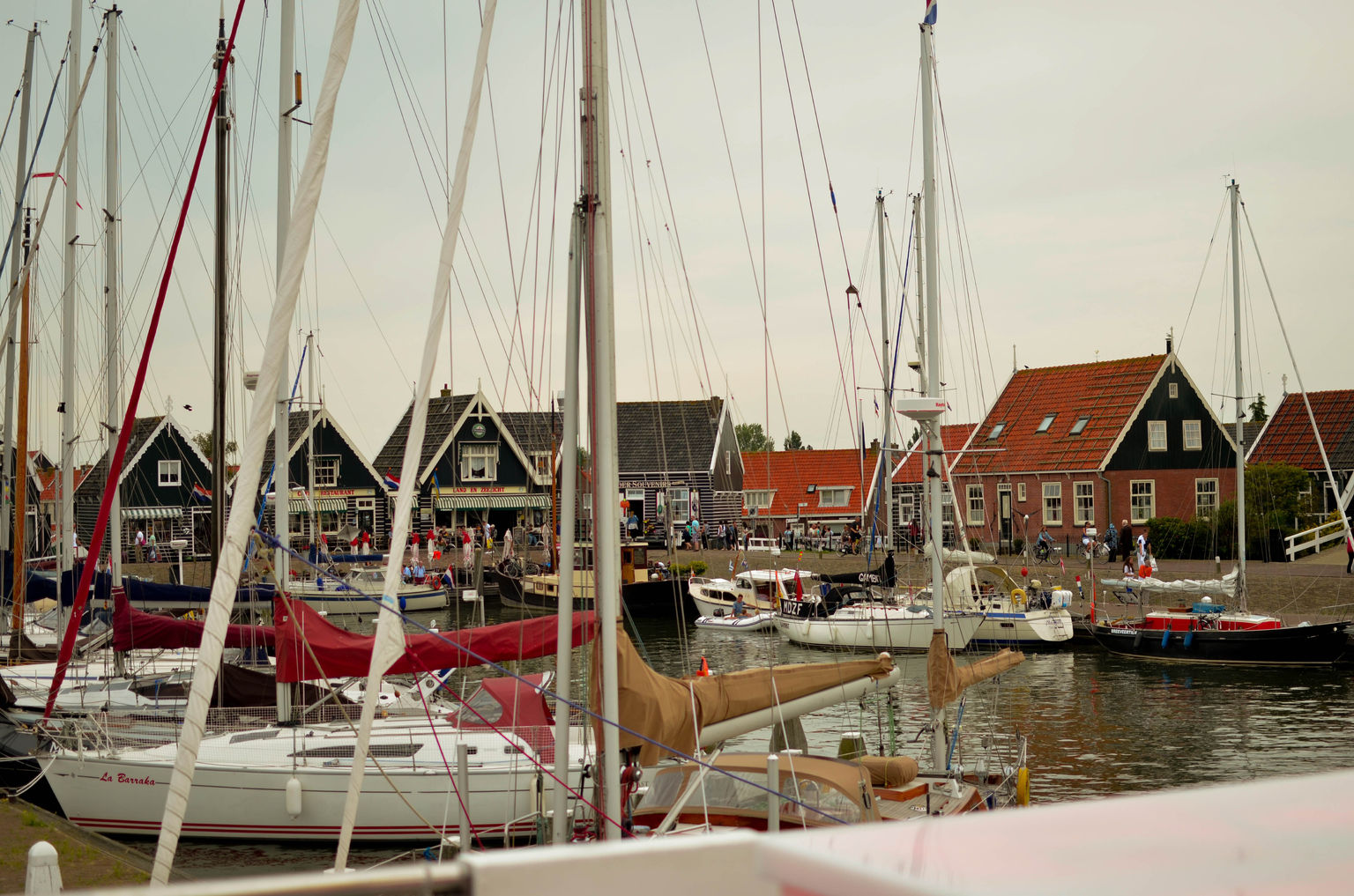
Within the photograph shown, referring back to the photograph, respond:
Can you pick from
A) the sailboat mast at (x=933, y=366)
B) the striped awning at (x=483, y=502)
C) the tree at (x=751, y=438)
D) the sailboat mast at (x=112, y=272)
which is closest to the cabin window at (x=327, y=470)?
the striped awning at (x=483, y=502)


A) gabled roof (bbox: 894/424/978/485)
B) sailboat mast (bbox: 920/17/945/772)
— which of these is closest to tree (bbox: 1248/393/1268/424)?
gabled roof (bbox: 894/424/978/485)

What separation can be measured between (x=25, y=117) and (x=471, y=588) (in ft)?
83.6

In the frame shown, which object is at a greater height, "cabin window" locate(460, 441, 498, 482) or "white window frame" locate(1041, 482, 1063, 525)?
"cabin window" locate(460, 441, 498, 482)

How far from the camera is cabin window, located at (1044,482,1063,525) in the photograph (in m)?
48.1

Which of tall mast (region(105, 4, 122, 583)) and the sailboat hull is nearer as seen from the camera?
tall mast (region(105, 4, 122, 583))

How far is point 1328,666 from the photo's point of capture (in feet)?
86.3

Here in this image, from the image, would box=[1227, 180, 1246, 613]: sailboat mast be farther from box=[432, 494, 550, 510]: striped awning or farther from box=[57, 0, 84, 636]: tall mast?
box=[432, 494, 550, 510]: striped awning

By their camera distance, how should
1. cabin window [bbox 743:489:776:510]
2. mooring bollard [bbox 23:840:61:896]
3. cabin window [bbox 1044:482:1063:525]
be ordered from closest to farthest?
mooring bollard [bbox 23:840:61:896] → cabin window [bbox 1044:482:1063:525] → cabin window [bbox 743:489:776:510]

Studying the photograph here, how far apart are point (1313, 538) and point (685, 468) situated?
32.6 meters

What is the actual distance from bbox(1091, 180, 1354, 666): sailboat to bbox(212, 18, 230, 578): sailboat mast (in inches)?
890

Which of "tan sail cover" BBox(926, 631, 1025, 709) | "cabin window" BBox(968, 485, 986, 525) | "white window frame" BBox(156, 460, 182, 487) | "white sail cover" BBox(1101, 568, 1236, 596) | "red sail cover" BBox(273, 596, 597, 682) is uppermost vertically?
"white window frame" BBox(156, 460, 182, 487)

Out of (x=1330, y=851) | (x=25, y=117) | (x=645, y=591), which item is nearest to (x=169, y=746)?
(x=1330, y=851)

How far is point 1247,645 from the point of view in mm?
26875

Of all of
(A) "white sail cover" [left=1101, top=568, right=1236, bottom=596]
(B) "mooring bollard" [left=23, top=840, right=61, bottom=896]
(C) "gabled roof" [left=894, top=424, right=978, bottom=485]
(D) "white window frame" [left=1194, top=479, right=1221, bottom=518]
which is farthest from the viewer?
(C) "gabled roof" [left=894, top=424, right=978, bottom=485]
